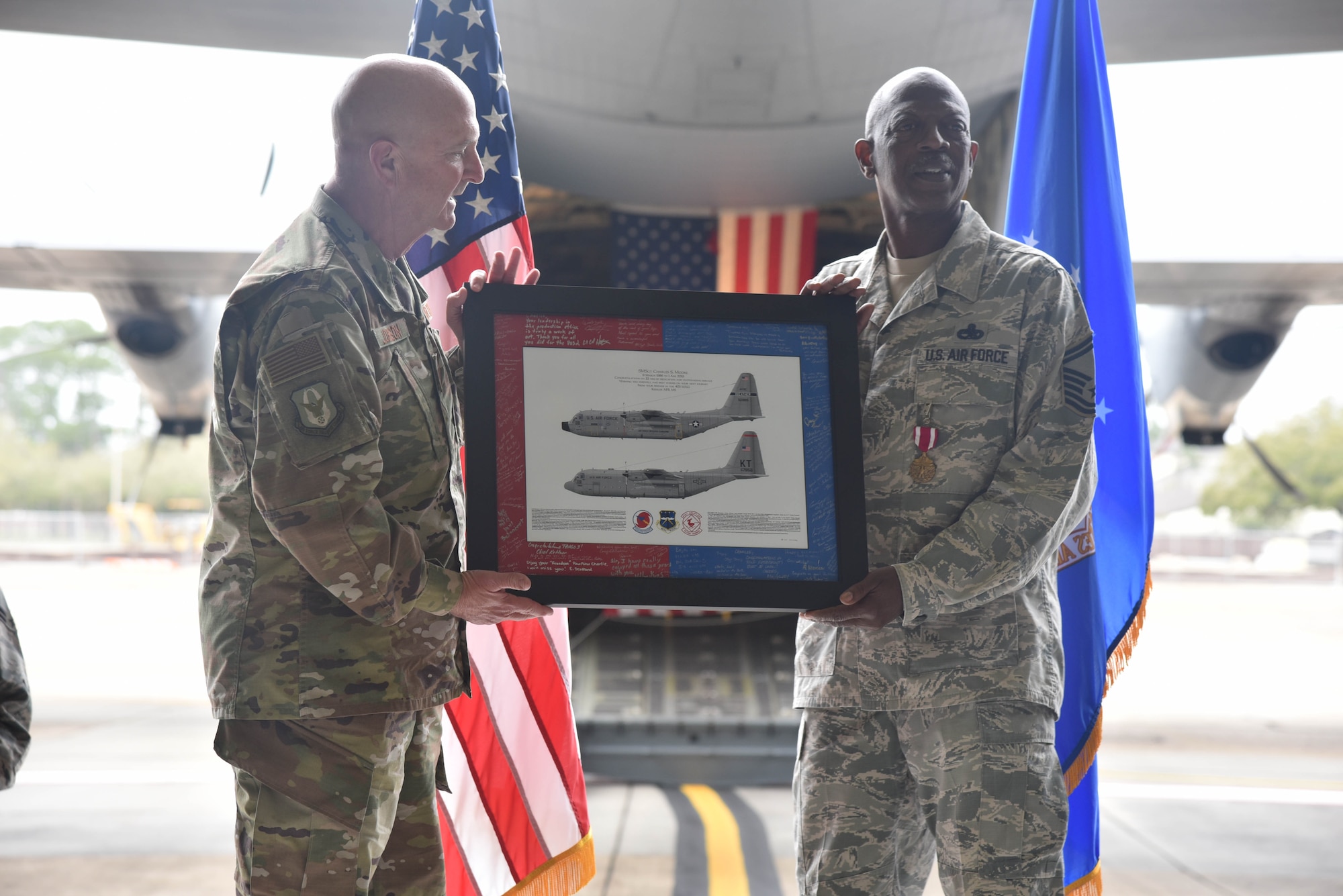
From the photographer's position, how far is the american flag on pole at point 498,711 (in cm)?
256

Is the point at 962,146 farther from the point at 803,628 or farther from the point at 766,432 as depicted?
the point at 803,628

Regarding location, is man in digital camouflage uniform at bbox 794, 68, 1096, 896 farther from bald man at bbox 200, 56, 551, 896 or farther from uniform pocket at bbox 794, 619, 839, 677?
bald man at bbox 200, 56, 551, 896

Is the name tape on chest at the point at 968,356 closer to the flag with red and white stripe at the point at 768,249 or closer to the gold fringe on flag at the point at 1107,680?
the gold fringe on flag at the point at 1107,680

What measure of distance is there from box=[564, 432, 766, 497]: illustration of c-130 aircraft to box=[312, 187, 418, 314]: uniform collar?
43 cm

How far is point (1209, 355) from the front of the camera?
269 inches

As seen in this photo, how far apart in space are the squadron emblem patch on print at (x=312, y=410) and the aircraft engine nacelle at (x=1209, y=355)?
23.2 feet

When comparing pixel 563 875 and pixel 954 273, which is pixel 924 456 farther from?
pixel 563 875

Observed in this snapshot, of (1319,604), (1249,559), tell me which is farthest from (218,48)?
(1249,559)

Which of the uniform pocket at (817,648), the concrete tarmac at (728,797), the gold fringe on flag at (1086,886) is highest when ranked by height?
the uniform pocket at (817,648)

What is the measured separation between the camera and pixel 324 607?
1.44 metres

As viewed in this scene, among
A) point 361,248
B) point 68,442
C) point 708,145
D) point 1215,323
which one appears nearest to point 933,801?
point 361,248

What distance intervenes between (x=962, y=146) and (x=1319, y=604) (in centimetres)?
2512

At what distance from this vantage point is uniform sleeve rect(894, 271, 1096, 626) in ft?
5.28

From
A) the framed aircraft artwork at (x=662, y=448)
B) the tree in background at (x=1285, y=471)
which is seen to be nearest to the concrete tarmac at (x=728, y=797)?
the framed aircraft artwork at (x=662, y=448)
